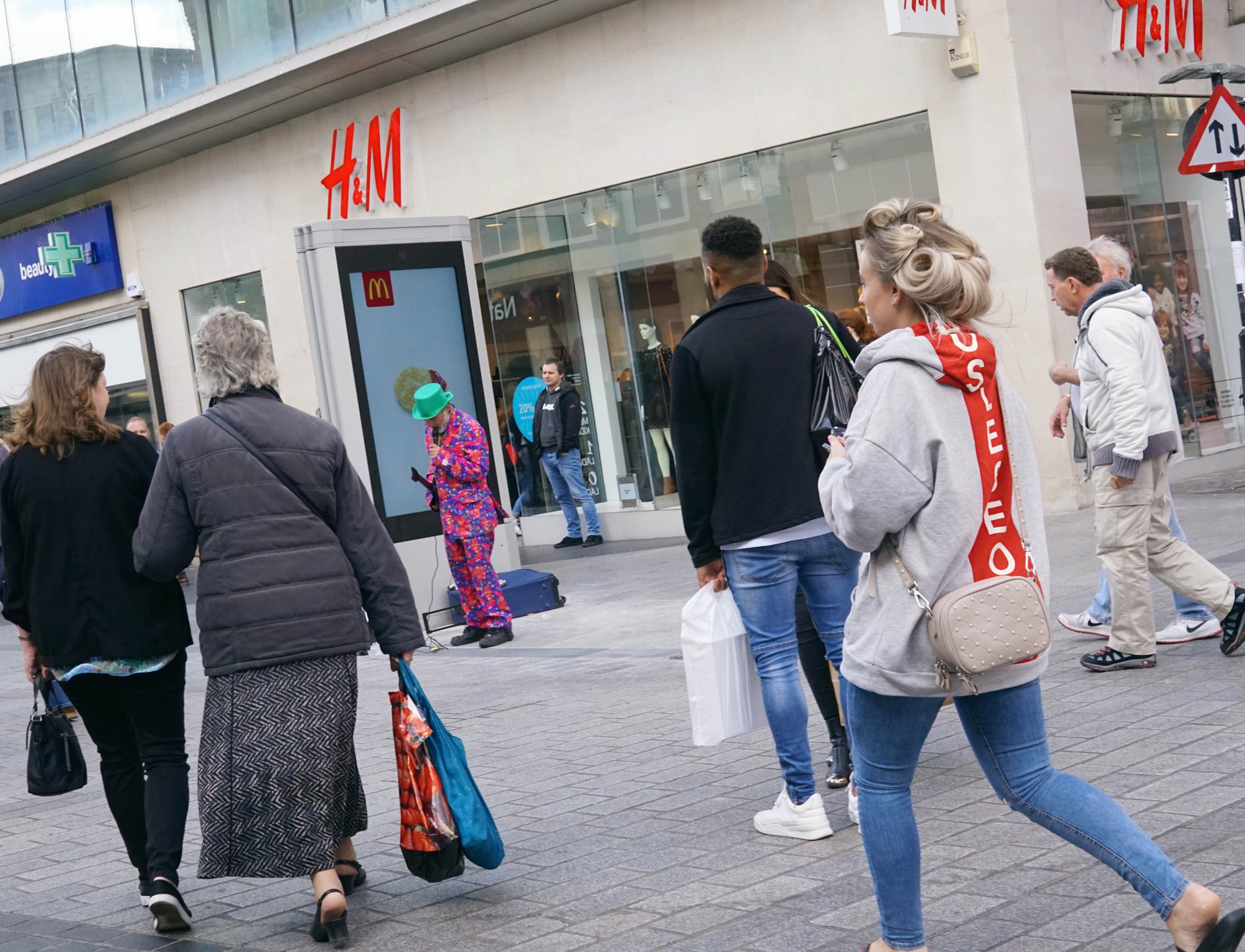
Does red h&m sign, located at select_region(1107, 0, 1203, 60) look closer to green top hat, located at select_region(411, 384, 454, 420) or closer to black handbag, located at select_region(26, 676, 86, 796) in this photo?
green top hat, located at select_region(411, 384, 454, 420)

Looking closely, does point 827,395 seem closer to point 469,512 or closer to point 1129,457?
point 1129,457

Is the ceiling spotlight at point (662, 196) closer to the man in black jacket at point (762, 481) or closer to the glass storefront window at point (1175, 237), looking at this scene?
the glass storefront window at point (1175, 237)

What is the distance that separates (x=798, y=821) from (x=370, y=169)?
47.0 ft

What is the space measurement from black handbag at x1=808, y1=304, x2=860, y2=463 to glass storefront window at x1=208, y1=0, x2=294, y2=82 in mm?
14569

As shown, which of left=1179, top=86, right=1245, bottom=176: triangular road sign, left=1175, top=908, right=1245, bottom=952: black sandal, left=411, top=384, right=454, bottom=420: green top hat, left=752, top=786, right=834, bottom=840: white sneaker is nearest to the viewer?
left=1175, top=908, right=1245, bottom=952: black sandal

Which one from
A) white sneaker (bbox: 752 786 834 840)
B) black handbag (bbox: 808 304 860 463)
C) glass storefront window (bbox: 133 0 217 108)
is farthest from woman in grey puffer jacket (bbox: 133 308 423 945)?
glass storefront window (bbox: 133 0 217 108)

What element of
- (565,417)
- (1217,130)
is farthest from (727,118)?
(1217,130)

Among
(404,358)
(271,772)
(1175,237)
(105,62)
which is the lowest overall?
(271,772)

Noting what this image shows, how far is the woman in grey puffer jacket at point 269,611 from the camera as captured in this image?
4430 millimetres

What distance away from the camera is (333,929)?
14.3 feet

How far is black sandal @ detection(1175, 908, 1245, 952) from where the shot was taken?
10.1 feet

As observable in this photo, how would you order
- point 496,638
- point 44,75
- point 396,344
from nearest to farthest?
point 496,638 < point 396,344 < point 44,75

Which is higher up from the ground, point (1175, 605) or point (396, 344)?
point (396, 344)

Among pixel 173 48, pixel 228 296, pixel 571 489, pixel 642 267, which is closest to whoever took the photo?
pixel 642 267
